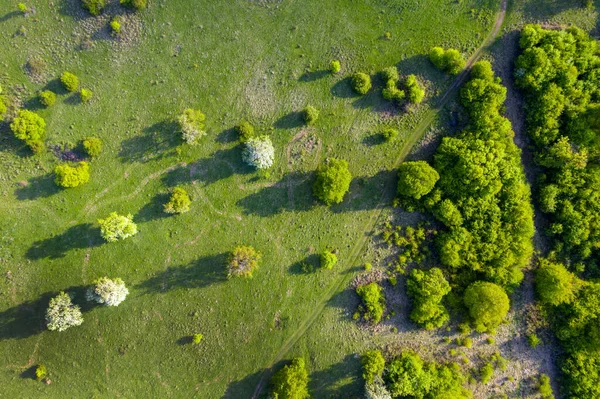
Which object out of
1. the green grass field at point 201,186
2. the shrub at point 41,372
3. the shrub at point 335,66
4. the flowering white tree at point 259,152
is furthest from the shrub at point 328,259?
the shrub at point 41,372

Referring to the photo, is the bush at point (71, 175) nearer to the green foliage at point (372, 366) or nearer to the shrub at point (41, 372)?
the shrub at point (41, 372)

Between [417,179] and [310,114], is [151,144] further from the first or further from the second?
[417,179]

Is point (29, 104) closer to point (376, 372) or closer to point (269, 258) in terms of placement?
point (269, 258)

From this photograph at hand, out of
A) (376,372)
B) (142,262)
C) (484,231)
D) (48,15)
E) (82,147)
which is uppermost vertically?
(48,15)

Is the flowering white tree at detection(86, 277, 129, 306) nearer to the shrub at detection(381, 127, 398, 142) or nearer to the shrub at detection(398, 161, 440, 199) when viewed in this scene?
the shrub at detection(398, 161, 440, 199)

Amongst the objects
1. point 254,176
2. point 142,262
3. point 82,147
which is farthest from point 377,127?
point 82,147
